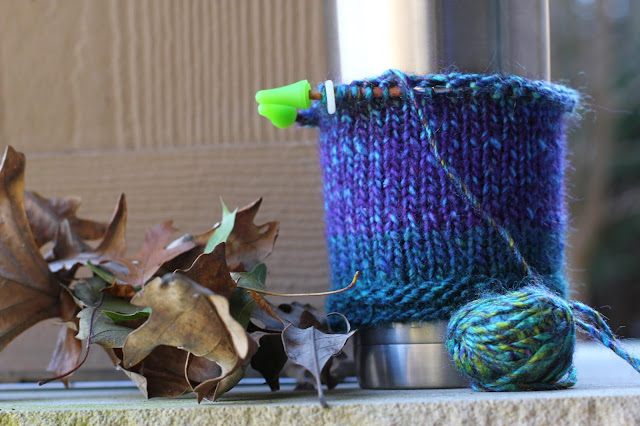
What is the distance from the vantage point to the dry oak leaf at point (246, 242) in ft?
1.83

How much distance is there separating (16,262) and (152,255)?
10 centimetres

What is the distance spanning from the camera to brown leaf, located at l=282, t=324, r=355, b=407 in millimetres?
426

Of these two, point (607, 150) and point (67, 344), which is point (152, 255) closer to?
point (67, 344)

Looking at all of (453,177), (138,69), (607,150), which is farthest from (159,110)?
(607,150)

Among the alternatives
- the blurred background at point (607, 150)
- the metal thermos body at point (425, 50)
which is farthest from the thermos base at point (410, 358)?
the blurred background at point (607, 150)

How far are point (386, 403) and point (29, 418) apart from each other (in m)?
0.20

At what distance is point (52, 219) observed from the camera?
646 mm

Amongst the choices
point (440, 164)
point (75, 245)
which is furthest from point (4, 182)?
point (440, 164)

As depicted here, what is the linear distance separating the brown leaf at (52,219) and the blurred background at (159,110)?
4.1 inches

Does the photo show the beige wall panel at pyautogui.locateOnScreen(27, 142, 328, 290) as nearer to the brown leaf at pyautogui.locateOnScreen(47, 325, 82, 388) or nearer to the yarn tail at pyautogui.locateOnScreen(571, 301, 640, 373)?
the brown leaf at pyautogui.locateOnScreen(47, 325, 82, 388)

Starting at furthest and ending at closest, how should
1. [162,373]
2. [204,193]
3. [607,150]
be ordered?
1. [607,150]
2. [204,193]
3. [162,373]

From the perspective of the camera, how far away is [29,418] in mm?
399

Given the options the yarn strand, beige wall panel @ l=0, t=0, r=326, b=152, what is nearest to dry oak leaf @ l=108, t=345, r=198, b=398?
the yarn strand

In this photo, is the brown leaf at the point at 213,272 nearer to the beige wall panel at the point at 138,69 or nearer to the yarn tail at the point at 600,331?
the yarn tail at the point at 600,331
